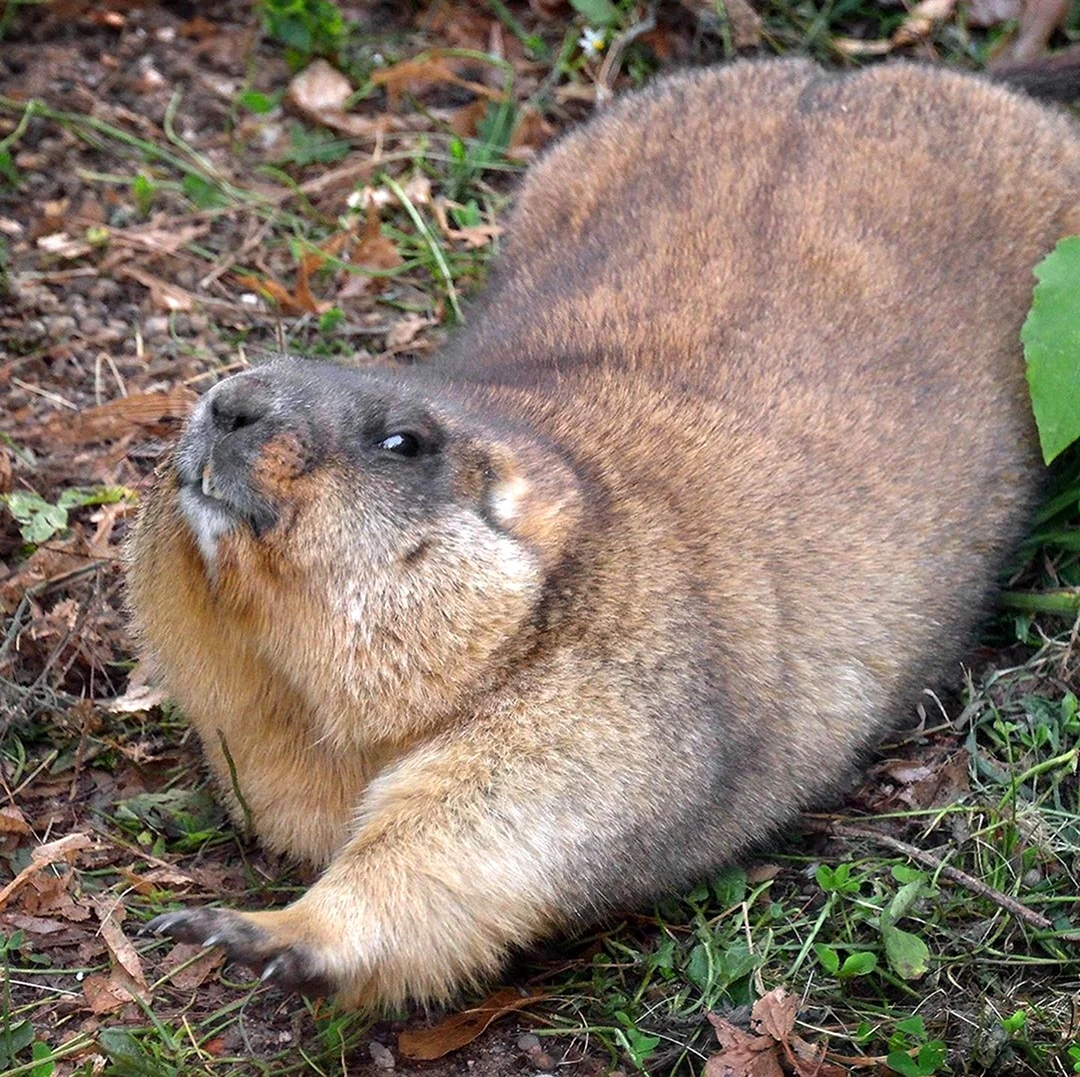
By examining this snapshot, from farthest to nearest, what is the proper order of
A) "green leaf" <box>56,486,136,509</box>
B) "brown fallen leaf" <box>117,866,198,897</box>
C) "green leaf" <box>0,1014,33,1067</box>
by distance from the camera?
"green leaf" <box>56,486,136,509</box>, "brown fallen leaf" <box>117,866,198,897</box>, "green leaf" <box>0,1014,33,1067</box>

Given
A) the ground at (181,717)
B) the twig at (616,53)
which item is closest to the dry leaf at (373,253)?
the ground at (181,717)

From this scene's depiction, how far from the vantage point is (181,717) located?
6008 millimetres

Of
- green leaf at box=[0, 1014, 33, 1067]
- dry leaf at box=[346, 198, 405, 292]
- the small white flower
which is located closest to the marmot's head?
green leaf at box=[0, 1014, 33, 1067]

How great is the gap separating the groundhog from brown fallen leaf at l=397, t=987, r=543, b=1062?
107 mm

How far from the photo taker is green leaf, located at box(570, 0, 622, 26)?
9211 millimetres

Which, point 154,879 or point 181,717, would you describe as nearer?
point 154,879

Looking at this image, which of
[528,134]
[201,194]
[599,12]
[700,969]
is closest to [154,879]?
[700,969]

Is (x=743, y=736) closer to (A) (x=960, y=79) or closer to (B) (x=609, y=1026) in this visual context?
(B) (x=609, y=1026)

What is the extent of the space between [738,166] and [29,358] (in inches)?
134

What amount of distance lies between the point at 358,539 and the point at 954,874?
7.57 feet

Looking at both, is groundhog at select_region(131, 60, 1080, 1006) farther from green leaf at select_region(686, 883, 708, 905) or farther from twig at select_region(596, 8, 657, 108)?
twig at select_region(596, 8, 657, 108)

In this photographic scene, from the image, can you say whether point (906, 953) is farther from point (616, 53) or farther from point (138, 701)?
point (616, 53)

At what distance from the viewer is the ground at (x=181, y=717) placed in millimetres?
4957

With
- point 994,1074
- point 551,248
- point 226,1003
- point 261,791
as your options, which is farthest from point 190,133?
point 994,1074
